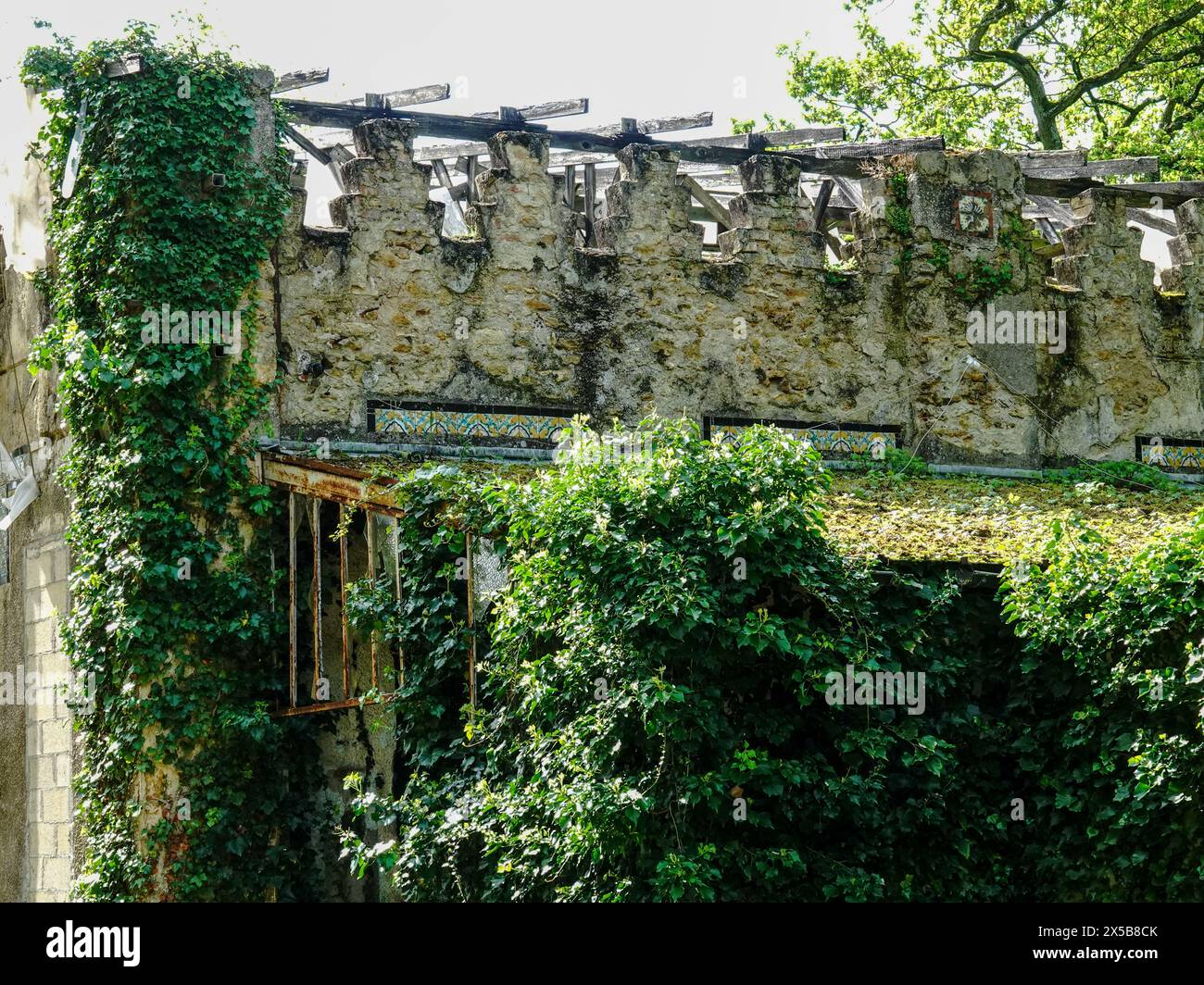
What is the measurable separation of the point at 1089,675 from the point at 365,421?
5.32 meters

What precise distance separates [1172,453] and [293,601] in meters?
7.48

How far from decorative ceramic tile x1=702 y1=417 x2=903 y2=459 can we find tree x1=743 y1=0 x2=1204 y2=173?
375 inches

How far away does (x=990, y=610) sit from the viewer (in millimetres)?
10086

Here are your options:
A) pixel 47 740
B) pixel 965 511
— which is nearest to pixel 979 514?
pixel 965 511

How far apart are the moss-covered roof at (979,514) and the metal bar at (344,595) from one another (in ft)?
10.2

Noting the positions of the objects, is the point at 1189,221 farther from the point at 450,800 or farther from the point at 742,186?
the point at 450,800

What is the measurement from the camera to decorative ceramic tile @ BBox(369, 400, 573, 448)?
11.8m

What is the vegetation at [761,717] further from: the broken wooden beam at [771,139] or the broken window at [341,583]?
the broken wooden beam at [771,139]

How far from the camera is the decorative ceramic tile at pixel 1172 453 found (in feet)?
45.1

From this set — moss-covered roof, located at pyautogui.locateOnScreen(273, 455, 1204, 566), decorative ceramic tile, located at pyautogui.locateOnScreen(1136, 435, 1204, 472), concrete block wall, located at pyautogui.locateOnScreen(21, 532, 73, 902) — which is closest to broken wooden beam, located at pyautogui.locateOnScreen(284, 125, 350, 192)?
moss-covered roof, located at pyautogui.locateOnScreen(273, 455, 1204, 566)

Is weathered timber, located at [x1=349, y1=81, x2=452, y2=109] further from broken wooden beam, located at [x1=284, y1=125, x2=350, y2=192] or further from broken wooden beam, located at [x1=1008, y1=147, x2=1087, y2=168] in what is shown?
broken wooden beam, located at [x1=1008, y1=147, x2=1087, y2=168]

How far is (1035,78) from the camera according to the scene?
71.0ft

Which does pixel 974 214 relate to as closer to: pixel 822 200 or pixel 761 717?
pixel 822 200
